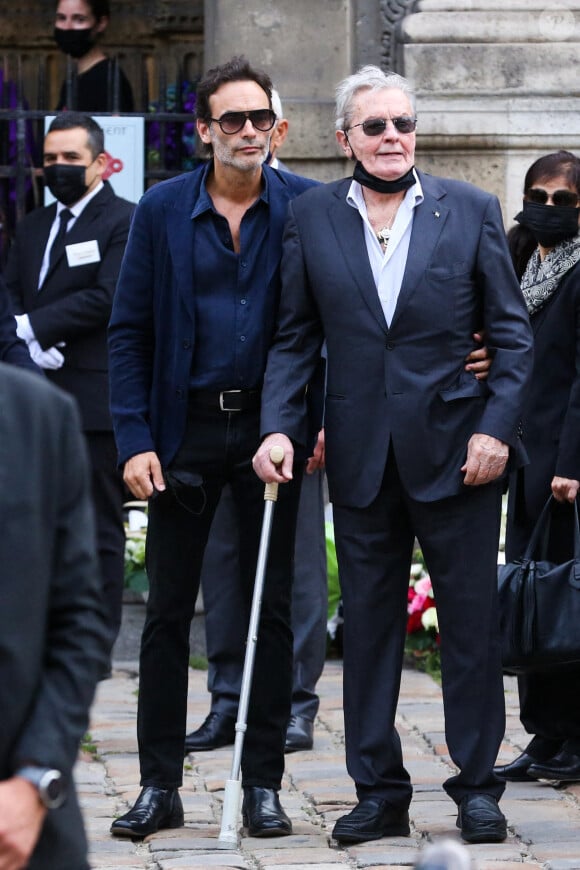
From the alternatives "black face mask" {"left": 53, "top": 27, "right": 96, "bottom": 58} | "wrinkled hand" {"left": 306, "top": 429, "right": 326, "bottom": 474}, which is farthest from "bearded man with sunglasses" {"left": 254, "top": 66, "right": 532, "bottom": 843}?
"black face mask" {"left": 53, "top": 27, "right": 96, "bottom": 58}

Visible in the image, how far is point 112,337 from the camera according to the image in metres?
4.93

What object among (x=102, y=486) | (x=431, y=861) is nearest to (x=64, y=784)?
(x=431, y=861)

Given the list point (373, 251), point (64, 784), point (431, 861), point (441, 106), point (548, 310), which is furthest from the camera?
point (441, 106)

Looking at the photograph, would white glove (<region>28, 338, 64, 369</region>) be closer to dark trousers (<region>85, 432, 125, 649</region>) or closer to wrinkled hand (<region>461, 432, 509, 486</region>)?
dark trousers (<region>85, 432, 125, 649</region>)

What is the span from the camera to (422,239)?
15.5ft

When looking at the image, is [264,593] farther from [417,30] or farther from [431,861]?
[417,30]

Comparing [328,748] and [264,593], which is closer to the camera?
[264,593]

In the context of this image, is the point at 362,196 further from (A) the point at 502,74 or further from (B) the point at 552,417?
(A) the point at 502,74

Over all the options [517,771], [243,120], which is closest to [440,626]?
[517,771]

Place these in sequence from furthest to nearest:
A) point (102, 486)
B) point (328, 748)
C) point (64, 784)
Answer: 1. point (102, 486)
2. point (328, 748)
3. point (64, 784)

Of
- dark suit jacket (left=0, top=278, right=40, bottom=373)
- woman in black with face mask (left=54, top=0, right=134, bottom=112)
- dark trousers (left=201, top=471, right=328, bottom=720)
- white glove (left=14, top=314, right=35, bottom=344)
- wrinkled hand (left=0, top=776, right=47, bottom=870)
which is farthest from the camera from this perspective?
woman in black with face mask (left=54, top=0, right=134, bottom=112)

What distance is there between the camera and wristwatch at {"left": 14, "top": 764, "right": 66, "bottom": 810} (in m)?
2.26

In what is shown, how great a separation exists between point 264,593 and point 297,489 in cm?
29

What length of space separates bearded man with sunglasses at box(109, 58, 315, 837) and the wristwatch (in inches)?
99.6
